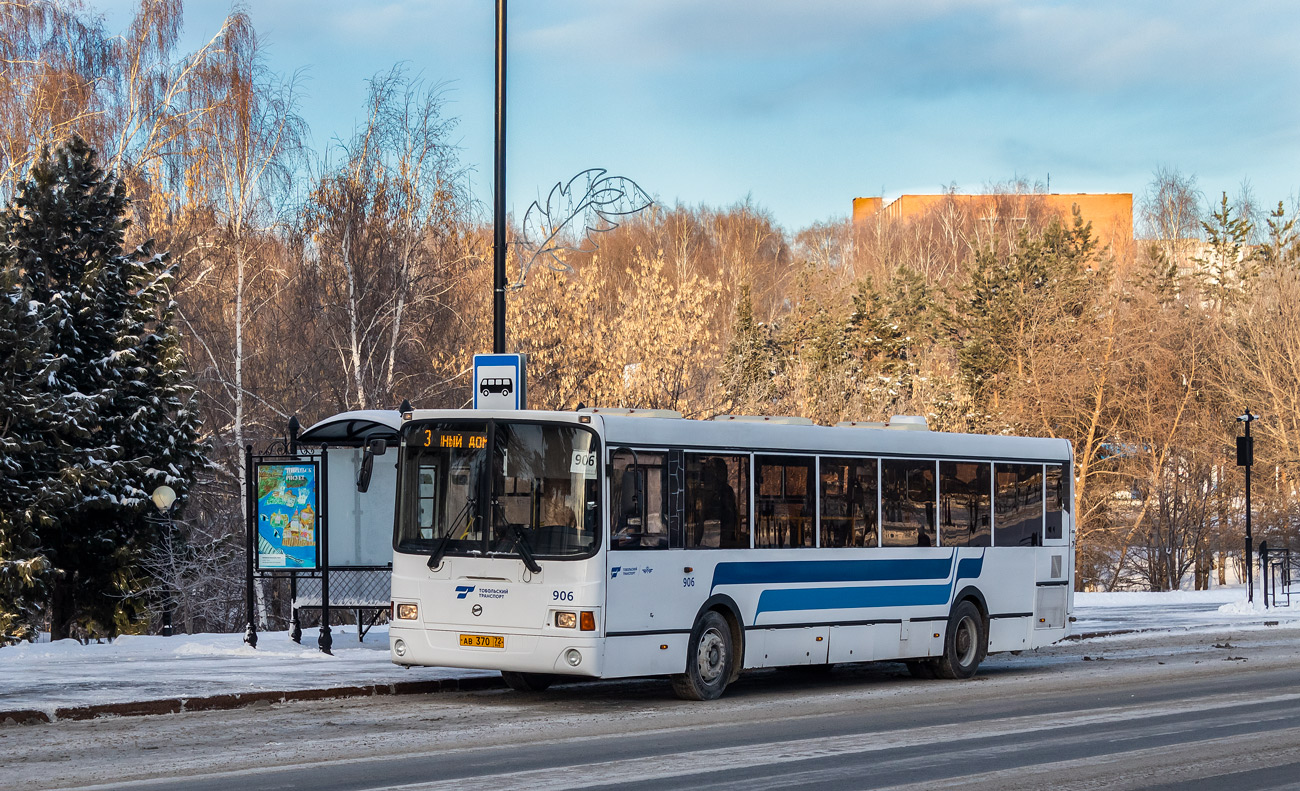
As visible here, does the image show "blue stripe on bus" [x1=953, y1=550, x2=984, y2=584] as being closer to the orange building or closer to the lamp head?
the lamp head

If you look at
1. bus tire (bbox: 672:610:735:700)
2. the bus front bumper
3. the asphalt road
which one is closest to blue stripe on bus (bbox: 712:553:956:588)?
bus tire (bbox: 672:610:735:700)

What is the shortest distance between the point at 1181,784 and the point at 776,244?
310 ft

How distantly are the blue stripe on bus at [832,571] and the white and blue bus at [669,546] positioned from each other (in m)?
0.02

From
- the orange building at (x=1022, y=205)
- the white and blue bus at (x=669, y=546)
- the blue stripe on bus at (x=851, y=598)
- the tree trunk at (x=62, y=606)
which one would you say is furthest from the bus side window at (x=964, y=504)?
the orange building at (x=1022, y=205)

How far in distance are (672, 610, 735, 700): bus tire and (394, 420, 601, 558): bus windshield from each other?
5.59 feet

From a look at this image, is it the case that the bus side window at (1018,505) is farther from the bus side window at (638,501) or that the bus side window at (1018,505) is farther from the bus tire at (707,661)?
the bus side window at (638,501)

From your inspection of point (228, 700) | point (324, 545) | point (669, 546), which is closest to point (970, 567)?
point (669, 546)

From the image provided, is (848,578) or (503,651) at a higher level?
(848,578)

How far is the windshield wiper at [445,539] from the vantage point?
13.6m

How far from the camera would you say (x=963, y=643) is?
1761 centimetres

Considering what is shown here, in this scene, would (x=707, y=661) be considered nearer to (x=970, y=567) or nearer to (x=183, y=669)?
(x=970, y=567)

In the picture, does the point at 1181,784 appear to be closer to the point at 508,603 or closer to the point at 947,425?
the point at 508,603

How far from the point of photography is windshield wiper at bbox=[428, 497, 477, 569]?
44.5ft

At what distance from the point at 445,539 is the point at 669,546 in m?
2.11
